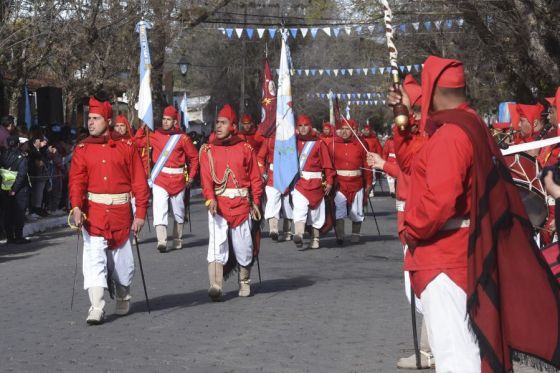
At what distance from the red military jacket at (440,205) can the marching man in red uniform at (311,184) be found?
38.8 feet

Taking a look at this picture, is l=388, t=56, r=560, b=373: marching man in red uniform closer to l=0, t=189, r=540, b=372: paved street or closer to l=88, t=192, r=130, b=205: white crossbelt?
l=0, t=189, r=540, b=372: paved street

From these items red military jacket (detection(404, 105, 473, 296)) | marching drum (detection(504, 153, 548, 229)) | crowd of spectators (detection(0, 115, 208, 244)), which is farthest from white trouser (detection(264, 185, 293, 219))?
red military jacket (detection(404, 105, 473, 296))

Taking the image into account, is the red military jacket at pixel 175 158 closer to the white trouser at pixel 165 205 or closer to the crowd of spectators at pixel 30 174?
the white trouser at pixel 165 205

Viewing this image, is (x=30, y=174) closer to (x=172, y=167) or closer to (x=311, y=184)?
(x=172, y=167)

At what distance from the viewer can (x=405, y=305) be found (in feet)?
36.7

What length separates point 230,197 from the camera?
38.8ft

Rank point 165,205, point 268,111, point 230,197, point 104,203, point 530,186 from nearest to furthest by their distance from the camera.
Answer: point 530,186 < point 104,203 < point 230,197 < point 165,205 < point 268,111

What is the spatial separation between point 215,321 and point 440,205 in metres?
5.20

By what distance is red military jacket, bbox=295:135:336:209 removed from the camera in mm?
18000

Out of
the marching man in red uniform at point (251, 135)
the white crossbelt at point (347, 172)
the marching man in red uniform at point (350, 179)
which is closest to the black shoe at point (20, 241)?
the marching man in red uniform at point (251, 135)

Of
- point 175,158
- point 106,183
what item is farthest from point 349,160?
point 106,183

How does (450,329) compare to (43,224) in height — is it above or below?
above

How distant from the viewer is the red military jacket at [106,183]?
10352mm

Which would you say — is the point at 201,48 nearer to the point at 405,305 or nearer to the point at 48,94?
the point at 48,94
